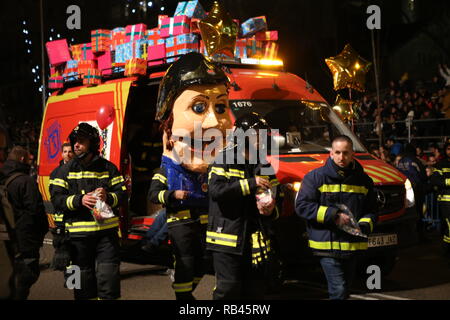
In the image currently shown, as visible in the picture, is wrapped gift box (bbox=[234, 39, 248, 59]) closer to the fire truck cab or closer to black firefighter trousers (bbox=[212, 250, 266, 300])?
the fire truck cab

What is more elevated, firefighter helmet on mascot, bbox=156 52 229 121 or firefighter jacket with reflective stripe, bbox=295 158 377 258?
firefighter helmet on mascot, bbox=156 52 229 121

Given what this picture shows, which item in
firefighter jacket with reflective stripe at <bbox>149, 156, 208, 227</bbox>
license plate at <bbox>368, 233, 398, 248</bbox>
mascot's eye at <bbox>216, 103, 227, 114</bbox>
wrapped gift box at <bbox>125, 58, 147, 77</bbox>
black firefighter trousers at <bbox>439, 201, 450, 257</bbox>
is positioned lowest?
black firefighter trousers at <bbox>439, 201, 450, 257</bbox>

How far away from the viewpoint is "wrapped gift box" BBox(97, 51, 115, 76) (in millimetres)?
9820

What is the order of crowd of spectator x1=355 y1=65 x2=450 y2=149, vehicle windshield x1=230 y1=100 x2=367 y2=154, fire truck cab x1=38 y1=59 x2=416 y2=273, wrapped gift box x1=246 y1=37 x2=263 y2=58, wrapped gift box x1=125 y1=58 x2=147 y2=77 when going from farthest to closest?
1. crowd of spectator x1=355 y1=65 x2=450 y2=149
2. wrapped gift box x1=246 y1=37 x2=263 y2=58
3. wrapped gift box x1=125 y1=58 x2=147 y2=77
4. vehicle windshield x1=230 y1=100 x2=367 y2=154
5. fire truck cab x1=38 y1=59 x2=416 y2=273

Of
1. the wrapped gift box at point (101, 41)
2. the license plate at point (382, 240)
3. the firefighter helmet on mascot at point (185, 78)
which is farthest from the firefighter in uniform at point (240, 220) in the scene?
the wrapped gift box at point (101, 41)

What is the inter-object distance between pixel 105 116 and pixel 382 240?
3.93m

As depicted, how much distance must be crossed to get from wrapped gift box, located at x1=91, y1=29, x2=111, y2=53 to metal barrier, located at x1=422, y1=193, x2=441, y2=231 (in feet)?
23.2

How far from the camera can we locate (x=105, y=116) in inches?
358

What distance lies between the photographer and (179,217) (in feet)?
21.3

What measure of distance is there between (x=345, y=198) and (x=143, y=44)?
14.2 feet

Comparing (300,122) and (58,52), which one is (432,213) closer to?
(300,122)

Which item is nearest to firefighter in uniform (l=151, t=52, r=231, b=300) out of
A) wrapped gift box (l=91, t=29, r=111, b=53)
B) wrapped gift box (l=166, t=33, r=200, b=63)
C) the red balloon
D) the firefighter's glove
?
the firefighter's glove

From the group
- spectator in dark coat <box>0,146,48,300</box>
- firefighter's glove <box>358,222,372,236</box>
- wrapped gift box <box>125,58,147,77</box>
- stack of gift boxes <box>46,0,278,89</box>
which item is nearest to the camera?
firefighter's glove <box>358,222,372,236</box>

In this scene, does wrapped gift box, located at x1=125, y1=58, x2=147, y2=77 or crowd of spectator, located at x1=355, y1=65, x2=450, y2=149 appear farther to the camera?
crowd of spectator, located at x1=355, y1=65, x2=450, y2=149
